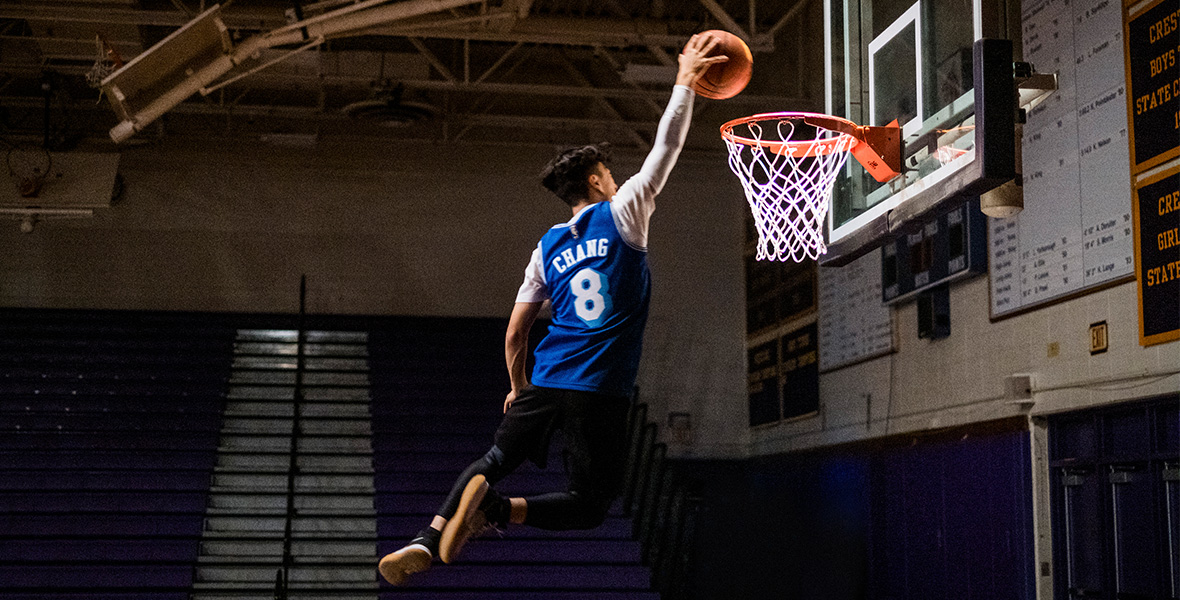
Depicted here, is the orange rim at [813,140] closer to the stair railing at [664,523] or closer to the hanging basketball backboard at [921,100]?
the hanging basketball backboard at [921,100]

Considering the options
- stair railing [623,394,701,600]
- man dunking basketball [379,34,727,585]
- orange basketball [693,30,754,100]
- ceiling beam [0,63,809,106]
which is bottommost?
stair railing [623,394,701,600]

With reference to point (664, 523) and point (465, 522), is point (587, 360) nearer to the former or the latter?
point (465, 522)

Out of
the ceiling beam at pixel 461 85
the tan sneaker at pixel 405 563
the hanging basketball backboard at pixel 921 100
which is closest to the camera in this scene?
the tan sneaker at pixel 405 563

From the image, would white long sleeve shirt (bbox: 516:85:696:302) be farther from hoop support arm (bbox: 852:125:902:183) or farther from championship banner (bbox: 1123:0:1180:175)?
championship banner (bbox: 1123:0:1180:175)

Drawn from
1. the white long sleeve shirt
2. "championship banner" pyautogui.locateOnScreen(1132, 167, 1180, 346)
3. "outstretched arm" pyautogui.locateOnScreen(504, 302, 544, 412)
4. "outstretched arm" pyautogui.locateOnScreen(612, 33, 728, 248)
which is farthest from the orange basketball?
"championship banner" pyautogui.locateOnScreen(1132, 167, 1180, 346)

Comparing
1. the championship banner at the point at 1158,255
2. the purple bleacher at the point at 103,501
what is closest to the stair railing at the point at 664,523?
the championship banner at the point at 1158,255

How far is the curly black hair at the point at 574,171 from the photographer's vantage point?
381cm

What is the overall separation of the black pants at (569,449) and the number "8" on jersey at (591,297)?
253 mm

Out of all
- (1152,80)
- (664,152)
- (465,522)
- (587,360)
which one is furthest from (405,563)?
(1152,80)

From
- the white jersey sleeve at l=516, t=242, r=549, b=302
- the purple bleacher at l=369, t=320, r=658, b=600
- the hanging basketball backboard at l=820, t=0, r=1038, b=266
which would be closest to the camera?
the white jersey sleeve at l=516, t=242, r=549, b=302

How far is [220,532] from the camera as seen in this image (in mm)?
8875

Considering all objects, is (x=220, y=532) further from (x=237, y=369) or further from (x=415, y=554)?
(x=415, y=554)

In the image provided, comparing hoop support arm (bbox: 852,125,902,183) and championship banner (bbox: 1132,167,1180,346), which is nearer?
hoop support arm (bbox: 852,125,902,183)

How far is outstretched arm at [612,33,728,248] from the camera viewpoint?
3588 millimetres
